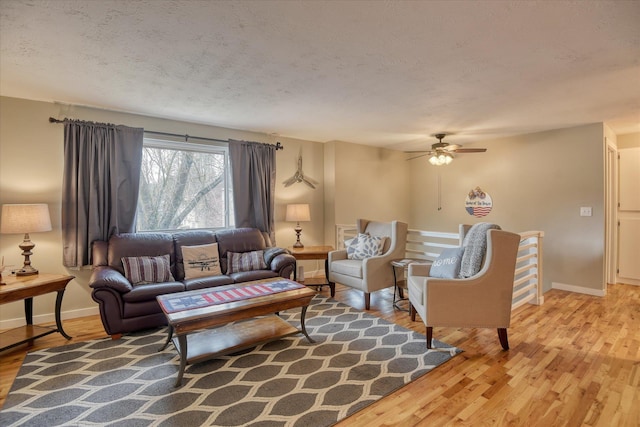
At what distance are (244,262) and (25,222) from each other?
214cm

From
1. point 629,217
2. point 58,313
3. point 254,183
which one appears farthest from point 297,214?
point 629,217

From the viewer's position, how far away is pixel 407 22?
1.91 metres

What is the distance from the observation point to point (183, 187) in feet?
14.2

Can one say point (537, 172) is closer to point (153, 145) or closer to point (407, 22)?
point (407, 22)

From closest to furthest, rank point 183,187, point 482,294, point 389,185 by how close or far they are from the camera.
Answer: point 482,294, point 183,187, point 389,185

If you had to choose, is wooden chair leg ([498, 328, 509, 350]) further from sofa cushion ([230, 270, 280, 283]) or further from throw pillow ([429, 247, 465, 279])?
sofa cushion ([230, 270, 280, 283])

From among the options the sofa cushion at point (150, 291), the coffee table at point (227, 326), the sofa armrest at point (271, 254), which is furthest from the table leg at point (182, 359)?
the sofa armrest at point (271, 254)

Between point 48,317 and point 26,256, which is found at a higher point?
point 26,256

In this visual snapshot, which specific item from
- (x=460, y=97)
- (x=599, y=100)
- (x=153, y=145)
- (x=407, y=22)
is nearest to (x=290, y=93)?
(x=407, y=22)

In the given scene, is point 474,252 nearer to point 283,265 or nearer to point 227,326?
point 283,265

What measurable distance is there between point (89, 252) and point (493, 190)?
5956mm

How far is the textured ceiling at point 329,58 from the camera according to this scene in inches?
71.7

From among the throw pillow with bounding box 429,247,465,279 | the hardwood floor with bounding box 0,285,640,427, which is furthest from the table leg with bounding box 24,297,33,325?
the throw pillow with bounding box 429,247,465,279

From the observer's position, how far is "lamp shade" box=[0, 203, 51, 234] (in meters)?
2.83
